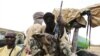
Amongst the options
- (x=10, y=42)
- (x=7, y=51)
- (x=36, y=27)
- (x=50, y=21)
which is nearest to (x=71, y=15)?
(x=50, y=21)

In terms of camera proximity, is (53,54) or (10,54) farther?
(10,54)

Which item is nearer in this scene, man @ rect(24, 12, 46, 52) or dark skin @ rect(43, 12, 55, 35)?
dark skin @ rect(43, 12, 55, 35)

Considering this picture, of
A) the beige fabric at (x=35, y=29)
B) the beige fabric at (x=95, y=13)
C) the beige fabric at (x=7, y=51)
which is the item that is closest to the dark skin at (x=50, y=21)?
the beige fabric at (x=35, y=29)

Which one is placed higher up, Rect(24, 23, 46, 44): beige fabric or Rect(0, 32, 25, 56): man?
Rect(24, 23, 46, 44): beige fabric

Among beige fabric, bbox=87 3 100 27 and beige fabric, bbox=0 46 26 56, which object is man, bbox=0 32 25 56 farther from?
beige fabric, bbox=87 3 100 27

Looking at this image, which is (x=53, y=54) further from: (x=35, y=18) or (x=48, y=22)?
(x=35, y=18)

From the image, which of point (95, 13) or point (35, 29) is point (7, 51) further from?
point (95, 13)

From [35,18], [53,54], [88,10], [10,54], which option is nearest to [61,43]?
[53,54]

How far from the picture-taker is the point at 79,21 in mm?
5504

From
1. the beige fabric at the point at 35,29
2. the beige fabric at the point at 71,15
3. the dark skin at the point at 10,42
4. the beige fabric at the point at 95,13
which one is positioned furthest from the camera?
the dark skin at the point at 10,42

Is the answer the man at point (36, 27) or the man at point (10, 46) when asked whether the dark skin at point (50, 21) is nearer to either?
the man at point (36, 27)

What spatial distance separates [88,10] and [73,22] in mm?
365

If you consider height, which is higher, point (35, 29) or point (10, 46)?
point (35, 29)

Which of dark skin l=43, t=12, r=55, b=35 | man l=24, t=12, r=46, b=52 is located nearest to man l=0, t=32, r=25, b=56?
man l=24, t=12, r=46, b=52
